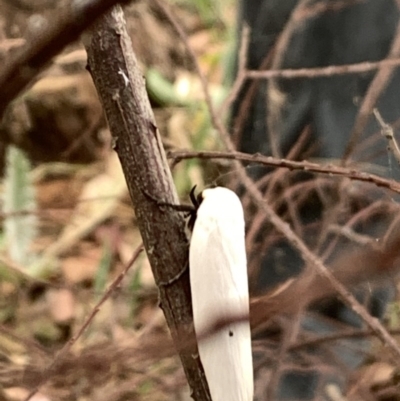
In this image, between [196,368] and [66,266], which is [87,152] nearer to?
[66,266]

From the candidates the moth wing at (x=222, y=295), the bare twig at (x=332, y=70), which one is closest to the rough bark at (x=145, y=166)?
the moth wing at (x=222, y=295)

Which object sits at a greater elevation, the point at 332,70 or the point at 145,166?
the point at 332,70

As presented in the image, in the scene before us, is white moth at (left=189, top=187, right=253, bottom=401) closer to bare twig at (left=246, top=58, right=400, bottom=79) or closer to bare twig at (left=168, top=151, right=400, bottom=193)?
bare twig at (left=168, top=151, right=400, bottom=193)

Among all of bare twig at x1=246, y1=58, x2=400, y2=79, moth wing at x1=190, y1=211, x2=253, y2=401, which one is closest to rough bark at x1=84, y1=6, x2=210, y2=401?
moth wing at x1=190, y1=211, x2=253, y2=401

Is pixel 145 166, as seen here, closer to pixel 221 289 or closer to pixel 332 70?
pixel 221 289

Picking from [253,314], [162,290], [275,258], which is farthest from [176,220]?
[275,258]

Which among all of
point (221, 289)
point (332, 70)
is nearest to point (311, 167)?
point (221, 289)

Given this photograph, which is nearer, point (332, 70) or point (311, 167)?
point (311, 167)

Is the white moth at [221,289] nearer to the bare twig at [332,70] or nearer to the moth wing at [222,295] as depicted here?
the moth wing at [222,295]
